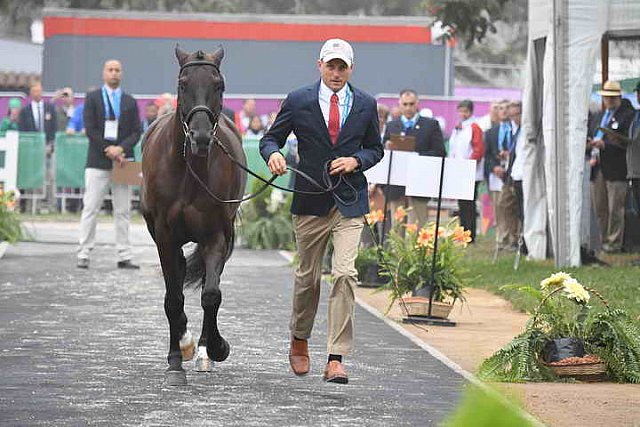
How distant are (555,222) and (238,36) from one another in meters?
21.1

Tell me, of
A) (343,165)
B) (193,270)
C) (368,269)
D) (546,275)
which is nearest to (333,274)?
(343,165)

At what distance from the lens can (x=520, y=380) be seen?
31.5ft

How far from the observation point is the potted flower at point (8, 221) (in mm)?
20594

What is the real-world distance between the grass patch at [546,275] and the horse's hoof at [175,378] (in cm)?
510

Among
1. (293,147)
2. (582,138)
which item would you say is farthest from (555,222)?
(293,147)

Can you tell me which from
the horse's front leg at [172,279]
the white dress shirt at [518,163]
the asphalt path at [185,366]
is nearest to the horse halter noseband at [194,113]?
the horse's front leg at [172,279]

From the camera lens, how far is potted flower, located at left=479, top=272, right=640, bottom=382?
9648 millimetres

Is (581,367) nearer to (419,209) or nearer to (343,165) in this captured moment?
(343,165)

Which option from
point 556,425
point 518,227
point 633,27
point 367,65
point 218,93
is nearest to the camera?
point 556,425

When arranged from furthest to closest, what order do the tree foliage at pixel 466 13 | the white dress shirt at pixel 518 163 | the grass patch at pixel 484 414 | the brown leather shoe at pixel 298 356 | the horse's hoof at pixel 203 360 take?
the tree foliage at pixel 466 13 → the white dress shirt at pixel 518 163 → the horse's hoof at pixel 203 360 → the brown leather shoe at pixel 298 356 → the grass patch at pixel 484 414

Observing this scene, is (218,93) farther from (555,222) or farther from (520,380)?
(555,222)

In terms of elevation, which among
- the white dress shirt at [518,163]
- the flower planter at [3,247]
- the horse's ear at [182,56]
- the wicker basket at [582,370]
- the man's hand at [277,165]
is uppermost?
the horse's ear at [182,56]

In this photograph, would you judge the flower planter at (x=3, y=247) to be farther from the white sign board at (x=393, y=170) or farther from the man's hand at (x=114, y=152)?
the white sign board at (x=393, y=170)

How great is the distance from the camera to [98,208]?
17906mm
